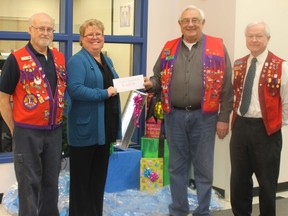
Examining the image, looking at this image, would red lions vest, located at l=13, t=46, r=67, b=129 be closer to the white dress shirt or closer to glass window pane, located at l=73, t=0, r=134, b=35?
the white dress shirt

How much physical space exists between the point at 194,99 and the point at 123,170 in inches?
54.9

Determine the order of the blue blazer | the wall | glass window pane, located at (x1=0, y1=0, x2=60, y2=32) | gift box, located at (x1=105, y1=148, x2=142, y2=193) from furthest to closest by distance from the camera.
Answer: glass window pane, located at (x1=0, y1=0, x2=60, y2=32) < gift box, located at (x1=105, y1=148, x2=142, y2=193) < the wall < the blue blazer

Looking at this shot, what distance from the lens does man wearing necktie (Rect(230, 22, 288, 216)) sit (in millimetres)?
3088

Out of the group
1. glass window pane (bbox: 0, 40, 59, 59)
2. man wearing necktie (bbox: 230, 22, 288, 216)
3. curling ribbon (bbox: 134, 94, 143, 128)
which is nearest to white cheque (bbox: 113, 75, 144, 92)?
man wearing necktie (bbox: 230, 22, 288, 216)

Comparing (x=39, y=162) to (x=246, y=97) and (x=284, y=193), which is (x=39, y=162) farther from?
(x=284, y=193)

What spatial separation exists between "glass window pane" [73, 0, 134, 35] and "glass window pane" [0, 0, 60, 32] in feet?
1.39

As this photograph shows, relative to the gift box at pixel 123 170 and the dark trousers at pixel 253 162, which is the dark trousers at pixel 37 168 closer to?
the dark trousers at pixel 253 162

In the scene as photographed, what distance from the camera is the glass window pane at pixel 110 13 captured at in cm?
498

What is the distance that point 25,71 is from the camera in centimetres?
262

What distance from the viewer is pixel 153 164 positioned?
437cm

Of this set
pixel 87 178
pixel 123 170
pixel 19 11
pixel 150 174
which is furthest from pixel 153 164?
pixel 19 11

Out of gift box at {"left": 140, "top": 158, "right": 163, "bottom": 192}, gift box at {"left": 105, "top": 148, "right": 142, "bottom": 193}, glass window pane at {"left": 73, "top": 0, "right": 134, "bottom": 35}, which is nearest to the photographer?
gift box at {"left": 105, "top": 148, "right": 142, "bottom": 193}

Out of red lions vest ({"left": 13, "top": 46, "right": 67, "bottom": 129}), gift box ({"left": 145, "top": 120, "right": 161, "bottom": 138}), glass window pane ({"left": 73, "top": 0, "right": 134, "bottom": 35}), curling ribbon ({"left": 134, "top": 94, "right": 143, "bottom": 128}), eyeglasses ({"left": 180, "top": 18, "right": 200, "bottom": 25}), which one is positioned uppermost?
glass window pane ({"left": 73, "top": 0, "right": 134, "bottom": 35})

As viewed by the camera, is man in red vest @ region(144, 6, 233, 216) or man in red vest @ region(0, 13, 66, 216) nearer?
man in red vest @ region(0, 13, 66, 216)
